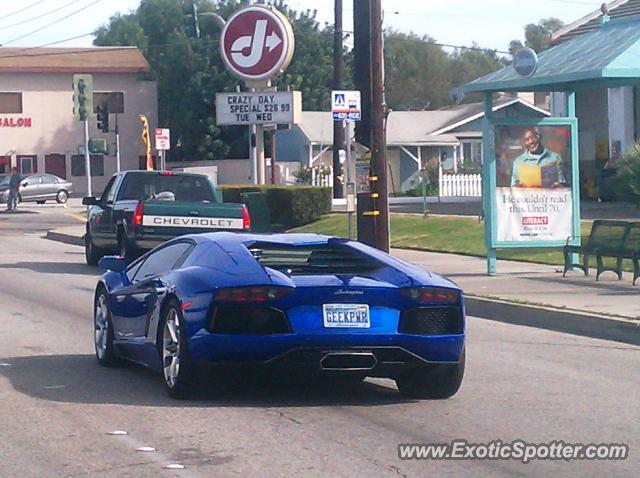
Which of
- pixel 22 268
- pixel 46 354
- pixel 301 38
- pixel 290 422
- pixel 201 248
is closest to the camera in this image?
pixel 290 422

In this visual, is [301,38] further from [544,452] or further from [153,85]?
[544,452]

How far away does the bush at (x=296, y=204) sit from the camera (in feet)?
108

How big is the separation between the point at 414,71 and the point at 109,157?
32.2 meters

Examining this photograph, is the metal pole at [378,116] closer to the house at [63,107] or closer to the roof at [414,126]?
the roof at [414,126]

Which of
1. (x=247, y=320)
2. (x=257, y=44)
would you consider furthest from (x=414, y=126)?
(x=247, y=320)

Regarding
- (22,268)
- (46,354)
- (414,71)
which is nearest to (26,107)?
(414,71)

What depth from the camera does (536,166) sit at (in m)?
20.7

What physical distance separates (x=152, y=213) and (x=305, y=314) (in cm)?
1189

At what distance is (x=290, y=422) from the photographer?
9.26 meters

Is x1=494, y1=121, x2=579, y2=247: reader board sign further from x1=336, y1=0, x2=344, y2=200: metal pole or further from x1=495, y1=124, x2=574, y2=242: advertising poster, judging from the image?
x1=336, y1=0, x2=344, y2=200: metal pole

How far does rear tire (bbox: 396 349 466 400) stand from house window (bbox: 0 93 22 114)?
6582 centimetres

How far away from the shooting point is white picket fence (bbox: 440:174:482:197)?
162ft

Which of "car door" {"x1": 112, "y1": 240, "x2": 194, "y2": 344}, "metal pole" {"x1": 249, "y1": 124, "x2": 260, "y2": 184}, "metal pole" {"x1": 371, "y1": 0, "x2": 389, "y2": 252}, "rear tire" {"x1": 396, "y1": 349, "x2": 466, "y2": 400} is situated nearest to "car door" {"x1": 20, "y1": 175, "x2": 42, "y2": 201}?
"metal pole" {"x1": 249, "y1": 124, "x2": 260, "y2": 184}

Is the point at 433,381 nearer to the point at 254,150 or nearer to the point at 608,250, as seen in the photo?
the point at 608,250
